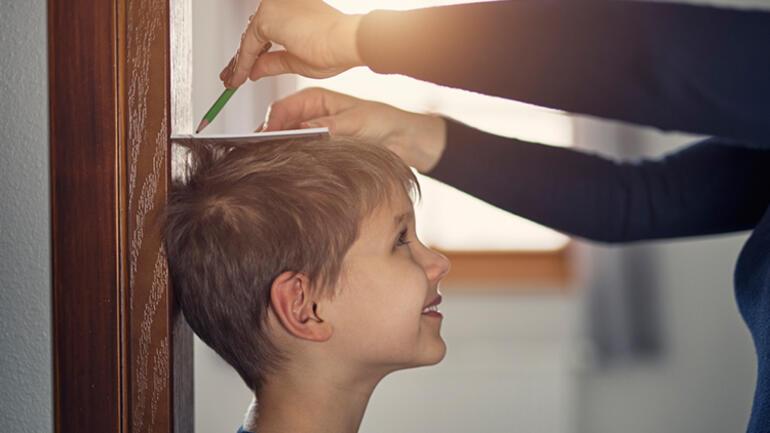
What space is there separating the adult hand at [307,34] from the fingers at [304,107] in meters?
0.10

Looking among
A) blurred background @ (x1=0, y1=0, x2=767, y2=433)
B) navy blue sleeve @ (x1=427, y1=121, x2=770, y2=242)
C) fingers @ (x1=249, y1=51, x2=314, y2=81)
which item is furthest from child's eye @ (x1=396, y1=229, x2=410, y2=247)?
blurred background @ (x1=0, y1=0, x2=767, y2=433)

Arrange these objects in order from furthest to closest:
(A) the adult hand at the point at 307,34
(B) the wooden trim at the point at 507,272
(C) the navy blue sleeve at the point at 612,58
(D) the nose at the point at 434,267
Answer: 1. (B) the wooden trim at the point at 507,272
2. (D) the nose at the point at 434,267
3. (A) the adult hand at the point at 307,34
4. (C) the navy blue sleeve at the point at 612,58

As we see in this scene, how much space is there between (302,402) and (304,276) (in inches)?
6.2

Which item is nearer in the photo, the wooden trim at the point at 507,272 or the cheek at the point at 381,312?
the cheek at the point at 381,312

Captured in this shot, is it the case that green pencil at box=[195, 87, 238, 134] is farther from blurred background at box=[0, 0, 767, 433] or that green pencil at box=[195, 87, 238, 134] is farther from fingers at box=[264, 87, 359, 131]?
blurred background at box=[0, 0, 767, 433]

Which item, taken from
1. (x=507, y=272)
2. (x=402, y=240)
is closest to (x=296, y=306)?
(x=402, y=240)

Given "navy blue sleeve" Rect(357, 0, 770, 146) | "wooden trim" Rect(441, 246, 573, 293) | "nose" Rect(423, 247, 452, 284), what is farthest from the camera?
"wooden trim" Rect(441, 246, 573, 293)

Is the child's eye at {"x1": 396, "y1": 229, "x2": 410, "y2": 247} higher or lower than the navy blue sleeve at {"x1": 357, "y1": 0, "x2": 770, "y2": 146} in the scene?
lower

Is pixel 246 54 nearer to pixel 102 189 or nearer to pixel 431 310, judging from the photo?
pixel 102 189

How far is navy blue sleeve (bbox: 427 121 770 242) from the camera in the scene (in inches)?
44.3

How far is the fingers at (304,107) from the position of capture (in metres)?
0.98

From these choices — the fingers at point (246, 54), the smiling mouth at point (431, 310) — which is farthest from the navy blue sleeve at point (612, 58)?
the smiling mouth at point (431, 310)

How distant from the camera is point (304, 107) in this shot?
984 mm

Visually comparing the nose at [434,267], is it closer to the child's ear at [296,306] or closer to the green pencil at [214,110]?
the child's ear at [296,306]
